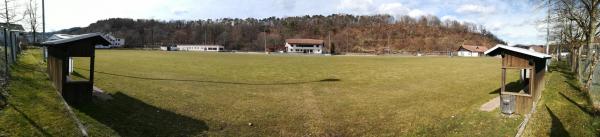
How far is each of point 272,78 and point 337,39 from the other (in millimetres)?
136751

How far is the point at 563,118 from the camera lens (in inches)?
580

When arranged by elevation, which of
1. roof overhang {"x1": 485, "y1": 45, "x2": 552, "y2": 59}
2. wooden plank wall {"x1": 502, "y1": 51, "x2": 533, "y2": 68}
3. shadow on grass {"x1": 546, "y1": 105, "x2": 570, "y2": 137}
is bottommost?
shadow on grass {"x1": 546, "y1": 105, "x2": 570, "y2": 137}

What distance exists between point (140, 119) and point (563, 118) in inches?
538

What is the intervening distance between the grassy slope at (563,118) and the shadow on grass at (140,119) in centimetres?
952

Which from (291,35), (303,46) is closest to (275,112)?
A: (303,46)

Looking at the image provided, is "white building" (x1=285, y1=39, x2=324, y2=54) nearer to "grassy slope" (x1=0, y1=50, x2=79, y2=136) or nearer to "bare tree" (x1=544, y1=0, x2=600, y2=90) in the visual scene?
"bare tree" (x1=544, y1=0, x2=600, y2=90)

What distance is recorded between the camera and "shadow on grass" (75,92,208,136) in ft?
39.8

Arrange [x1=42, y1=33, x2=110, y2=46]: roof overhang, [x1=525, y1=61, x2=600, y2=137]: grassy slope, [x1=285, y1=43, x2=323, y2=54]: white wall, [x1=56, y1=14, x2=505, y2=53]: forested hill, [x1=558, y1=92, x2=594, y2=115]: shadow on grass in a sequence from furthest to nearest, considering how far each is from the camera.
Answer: [x1=56, y1=14, x2=505, y2=53]: forested hill
[x1=285, y1=43, x2=323, y2=54]: white wall
[x1=558, y1=92, x2=594, y2=115]: shadow on grass
[x1=42, y1=33, x2=110, y2=46]: roof overhang
[x1=525, y1=61, x2=600, y2=137]: grassy slope

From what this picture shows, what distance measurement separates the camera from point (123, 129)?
1191cm

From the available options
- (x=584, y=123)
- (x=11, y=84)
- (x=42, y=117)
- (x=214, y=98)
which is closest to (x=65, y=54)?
(x=11, y=84)

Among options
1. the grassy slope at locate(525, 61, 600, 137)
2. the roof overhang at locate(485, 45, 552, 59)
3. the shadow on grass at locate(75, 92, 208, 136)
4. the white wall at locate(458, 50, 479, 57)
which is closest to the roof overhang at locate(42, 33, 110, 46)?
the shadow on grass at locate(75, 92, 208, 136)

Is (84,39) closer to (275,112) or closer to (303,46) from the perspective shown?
(275,112)

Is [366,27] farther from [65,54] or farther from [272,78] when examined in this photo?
[65,54]

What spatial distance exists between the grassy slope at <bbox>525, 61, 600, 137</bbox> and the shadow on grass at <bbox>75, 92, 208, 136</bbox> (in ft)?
31.2
